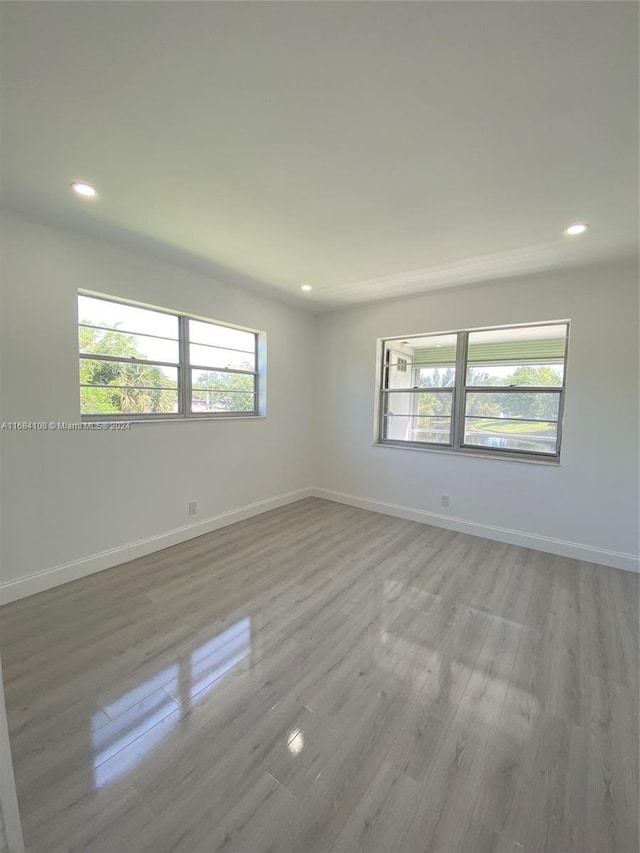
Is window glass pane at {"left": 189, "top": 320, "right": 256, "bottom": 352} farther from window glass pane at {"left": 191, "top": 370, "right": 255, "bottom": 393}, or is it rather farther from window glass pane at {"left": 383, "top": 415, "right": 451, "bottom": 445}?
window glass pane at {"left": 383, "top": 415, "right": 451, "bottom": 445}

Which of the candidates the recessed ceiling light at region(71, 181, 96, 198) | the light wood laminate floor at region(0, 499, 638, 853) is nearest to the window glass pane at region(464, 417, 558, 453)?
the light wood laminate floor at region(0, 499, 638, 853)

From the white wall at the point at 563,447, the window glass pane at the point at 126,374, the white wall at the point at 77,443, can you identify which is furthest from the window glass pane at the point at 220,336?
the white wall at the point at 563,447

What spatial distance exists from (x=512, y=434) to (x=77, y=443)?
402 cm

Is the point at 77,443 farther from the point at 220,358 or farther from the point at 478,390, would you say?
the point at 478,390

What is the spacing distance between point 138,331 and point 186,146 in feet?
5.75

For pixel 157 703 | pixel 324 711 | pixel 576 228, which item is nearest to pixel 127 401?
pixel 157 703

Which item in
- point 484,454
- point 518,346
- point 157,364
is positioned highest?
point 518,346

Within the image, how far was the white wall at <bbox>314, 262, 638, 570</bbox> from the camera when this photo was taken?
2998 mm

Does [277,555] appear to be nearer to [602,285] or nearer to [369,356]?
[369,356]

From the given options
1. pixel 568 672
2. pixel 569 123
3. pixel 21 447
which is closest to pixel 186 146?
pixel 569 123

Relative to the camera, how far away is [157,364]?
320cm

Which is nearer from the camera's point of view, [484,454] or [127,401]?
[127,401]

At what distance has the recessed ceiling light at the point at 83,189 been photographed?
199 cm

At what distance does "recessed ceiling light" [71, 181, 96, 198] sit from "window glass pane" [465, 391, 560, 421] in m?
3.68
